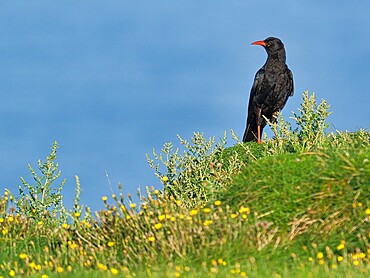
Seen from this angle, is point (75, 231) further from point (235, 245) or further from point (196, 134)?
point (196, 134)

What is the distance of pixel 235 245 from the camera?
6.94 metres

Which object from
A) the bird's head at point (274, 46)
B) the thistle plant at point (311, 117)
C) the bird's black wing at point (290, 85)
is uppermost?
the bird's head at point (274, 46)

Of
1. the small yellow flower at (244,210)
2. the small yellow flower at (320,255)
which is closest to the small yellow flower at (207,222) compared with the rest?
the small yellow flower at (244,210)

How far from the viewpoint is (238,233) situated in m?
7.20

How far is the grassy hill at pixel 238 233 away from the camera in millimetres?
6711

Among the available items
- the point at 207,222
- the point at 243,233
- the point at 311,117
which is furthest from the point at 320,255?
the point at 311,117

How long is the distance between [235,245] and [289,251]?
2.21 ft

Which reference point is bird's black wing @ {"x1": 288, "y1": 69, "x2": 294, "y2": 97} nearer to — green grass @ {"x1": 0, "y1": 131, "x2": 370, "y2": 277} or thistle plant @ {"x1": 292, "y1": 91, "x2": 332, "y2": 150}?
thistle plant @ {"x1": 292, "y1": 91, "x2": 332, "y2": 150}

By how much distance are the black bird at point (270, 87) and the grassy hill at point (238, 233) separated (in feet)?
27.2

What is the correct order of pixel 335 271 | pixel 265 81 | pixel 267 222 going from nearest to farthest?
pixel 335 271 → pixel 267 222 → pixel 265 81

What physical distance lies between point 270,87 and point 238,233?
10.4 m

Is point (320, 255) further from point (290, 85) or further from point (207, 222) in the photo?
point (290, 85)

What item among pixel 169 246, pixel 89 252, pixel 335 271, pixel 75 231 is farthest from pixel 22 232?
pixel 335 271

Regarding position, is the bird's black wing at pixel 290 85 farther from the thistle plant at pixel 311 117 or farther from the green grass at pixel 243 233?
the green grass at pixel 243 233
